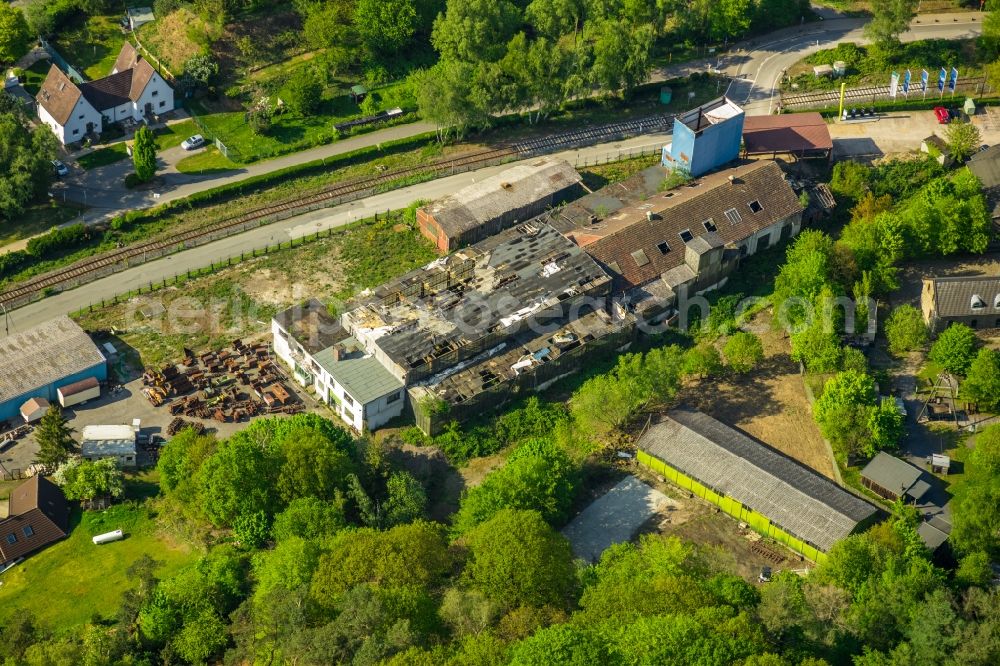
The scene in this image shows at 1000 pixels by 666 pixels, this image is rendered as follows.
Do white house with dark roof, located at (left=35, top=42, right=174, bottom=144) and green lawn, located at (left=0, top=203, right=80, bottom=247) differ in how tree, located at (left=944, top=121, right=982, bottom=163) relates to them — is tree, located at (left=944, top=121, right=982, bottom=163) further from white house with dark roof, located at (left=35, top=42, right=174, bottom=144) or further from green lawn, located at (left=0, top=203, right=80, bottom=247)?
green lawn, located at (left=0, top=203, right=80, bottom=247)

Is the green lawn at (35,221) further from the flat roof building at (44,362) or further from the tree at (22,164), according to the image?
the flat roof building at (44,362)

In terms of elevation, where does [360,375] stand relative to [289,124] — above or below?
below

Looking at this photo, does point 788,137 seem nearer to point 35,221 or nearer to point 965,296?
point 965,296

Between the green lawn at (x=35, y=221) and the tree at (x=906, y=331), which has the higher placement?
the green lawn at (x=35, y=221)

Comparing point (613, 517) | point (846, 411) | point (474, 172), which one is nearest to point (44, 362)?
point (474, 172)

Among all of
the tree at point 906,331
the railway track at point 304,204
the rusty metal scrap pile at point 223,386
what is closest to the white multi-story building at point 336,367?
the rusty metal scrap pile at point 223,386

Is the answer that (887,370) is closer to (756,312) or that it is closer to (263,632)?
(756,312)

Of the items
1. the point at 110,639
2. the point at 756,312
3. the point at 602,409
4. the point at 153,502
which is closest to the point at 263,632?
the point at 110,639
